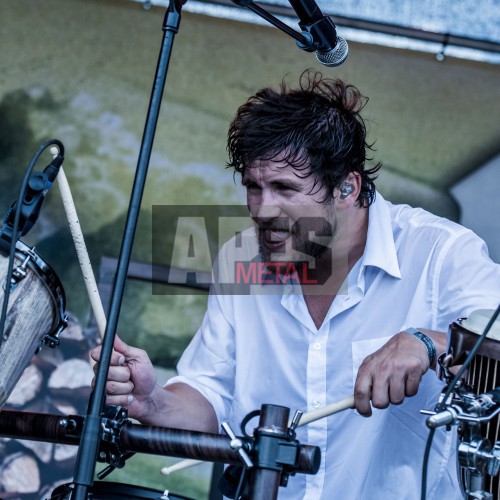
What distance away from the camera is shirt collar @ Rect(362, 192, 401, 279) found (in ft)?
7.77

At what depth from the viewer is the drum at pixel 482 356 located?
1537 mm

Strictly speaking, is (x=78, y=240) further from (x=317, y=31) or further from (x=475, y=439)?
(x=475, y=439)

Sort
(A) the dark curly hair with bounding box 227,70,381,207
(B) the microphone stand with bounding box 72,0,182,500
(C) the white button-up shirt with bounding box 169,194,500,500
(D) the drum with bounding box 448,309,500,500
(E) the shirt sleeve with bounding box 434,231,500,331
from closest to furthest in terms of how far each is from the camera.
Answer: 1. (B) the microphone stand with bounding box 72,0,182,500
2. (D) the drum with bounding box 448,309,500,500
3. (E) the shirt sleeve with bounding box 434,231,500,331
4. (C) the white button-up shirt with bounding box 169,194,500,500
5. (A) the dark curly hair with bounding box 227,70,381,207

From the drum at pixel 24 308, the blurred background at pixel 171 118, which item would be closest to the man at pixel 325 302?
the drum at pixel 24 308

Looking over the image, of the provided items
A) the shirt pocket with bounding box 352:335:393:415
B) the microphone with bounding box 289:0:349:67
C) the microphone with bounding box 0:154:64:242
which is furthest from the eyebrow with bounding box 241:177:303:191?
the microphone with bounding box 0:154:64:242

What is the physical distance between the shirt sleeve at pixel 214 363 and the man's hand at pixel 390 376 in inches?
31.5

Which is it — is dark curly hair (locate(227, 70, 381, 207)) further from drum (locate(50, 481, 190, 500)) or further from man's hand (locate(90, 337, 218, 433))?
drum (locate(50, 481, 190, 500))

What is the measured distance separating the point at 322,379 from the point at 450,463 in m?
0.42

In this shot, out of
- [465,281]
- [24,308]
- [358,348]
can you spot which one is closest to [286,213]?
[358,348]

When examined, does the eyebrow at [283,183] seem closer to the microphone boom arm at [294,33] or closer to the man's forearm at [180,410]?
the man's forearm at [180,410]

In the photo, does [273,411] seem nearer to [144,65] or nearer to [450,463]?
[450,463]

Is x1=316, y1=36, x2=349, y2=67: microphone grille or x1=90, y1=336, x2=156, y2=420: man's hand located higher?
x1=316, y1=36, x2=349, y2=67: microphone grille

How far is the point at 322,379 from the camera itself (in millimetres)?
2346

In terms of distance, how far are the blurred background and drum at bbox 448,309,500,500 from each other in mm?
1974
